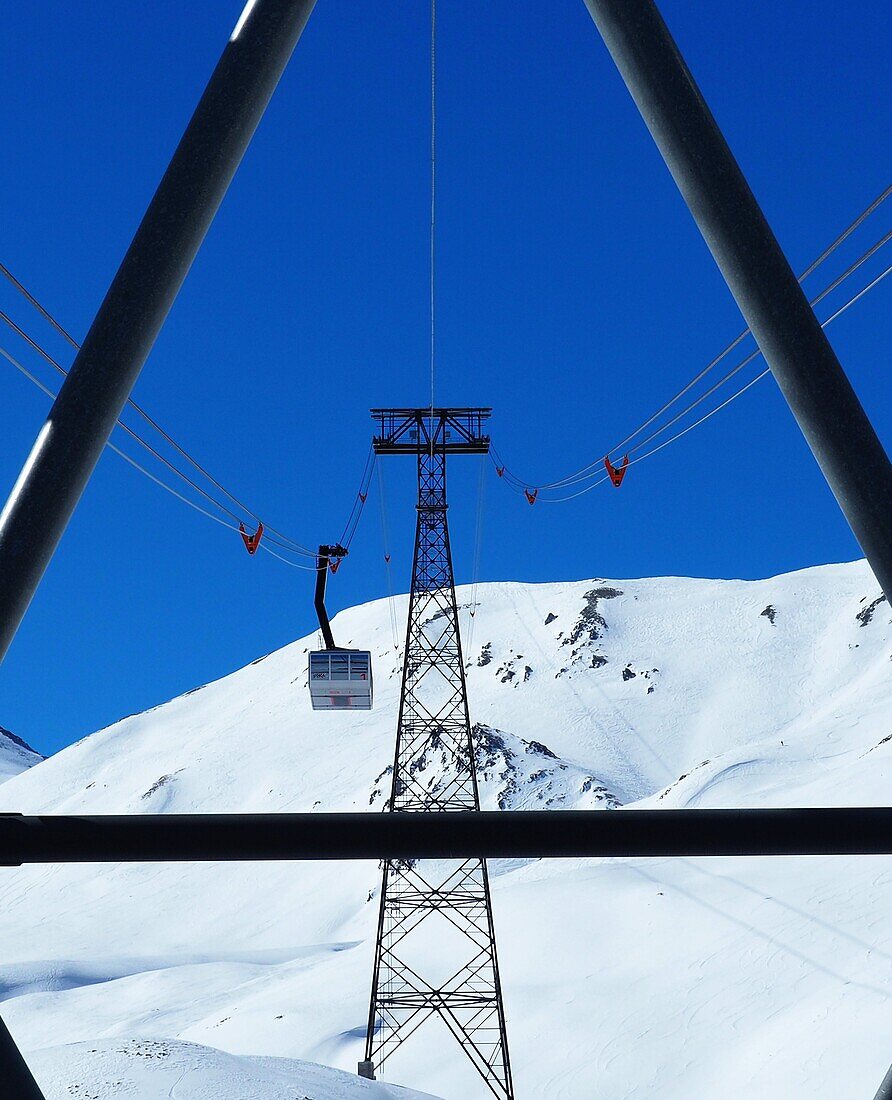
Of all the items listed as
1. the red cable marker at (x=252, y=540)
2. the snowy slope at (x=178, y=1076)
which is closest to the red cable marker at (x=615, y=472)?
the red cable marker at (x=252, y=540)

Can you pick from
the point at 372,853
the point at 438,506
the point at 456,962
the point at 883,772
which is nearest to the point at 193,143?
the point at 372,853

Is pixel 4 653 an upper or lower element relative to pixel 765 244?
lower

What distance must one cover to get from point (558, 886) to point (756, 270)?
54.2m

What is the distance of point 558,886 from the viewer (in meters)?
52.9

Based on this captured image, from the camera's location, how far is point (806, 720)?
9394 cm

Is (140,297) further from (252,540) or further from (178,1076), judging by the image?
(178,1076)

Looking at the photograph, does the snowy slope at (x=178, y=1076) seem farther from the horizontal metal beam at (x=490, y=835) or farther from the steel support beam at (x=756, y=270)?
the steel support beam at (x=756, y=270)

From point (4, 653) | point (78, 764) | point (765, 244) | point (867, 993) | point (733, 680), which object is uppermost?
point (78, 764)

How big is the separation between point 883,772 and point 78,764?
119 m

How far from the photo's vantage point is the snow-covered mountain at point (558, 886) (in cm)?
2948

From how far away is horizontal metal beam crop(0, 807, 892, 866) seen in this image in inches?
65.8

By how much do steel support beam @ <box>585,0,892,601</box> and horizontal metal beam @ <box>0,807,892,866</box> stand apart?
0.42 meters

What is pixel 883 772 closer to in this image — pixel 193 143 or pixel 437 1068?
pixel 437 1068

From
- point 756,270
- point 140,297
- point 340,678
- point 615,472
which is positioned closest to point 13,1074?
point 140,297
